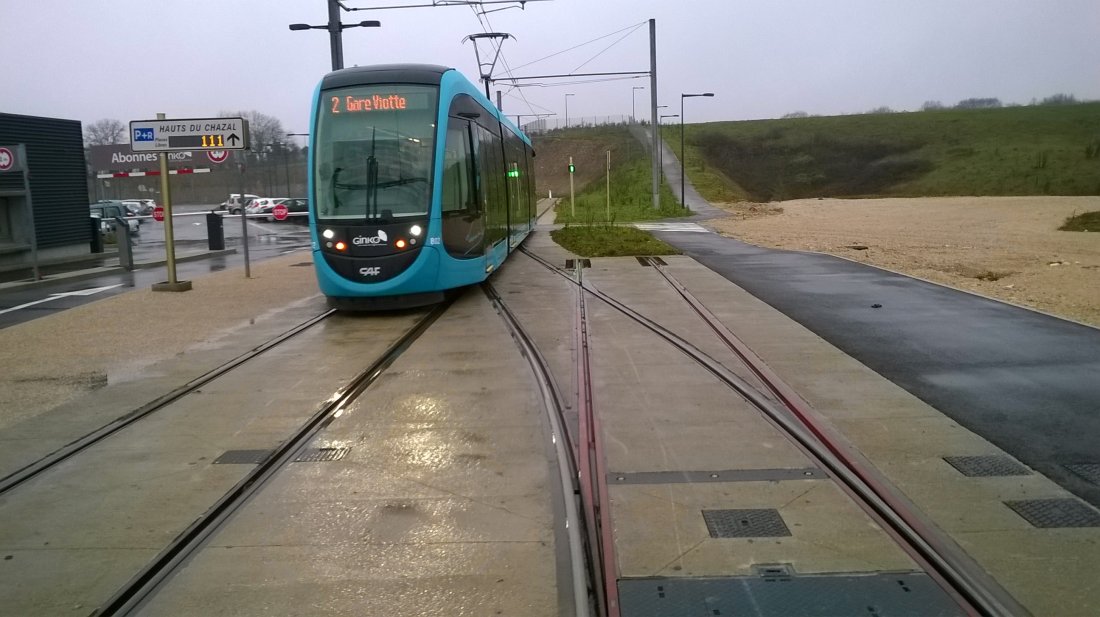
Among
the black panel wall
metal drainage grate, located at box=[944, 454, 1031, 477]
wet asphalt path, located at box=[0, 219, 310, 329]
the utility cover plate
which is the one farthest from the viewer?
the black panel wall

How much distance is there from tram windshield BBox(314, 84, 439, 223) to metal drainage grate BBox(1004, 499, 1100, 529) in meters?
9.18

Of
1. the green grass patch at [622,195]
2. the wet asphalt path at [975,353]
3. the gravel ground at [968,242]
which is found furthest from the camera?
the green grass patch at [622,195]

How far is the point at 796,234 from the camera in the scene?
30.8 meters

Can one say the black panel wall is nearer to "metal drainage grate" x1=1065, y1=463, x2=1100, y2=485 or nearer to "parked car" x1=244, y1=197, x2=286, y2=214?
"metal drainage grate" x1=1065, y1=463, x2=1100, y2=485

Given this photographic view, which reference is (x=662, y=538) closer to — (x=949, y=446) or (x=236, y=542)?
(x=236, y=542)

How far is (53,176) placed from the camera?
84.5 ft

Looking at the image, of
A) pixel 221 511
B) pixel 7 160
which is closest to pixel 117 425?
pixel 221 511

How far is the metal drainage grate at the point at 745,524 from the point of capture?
15.6 feet

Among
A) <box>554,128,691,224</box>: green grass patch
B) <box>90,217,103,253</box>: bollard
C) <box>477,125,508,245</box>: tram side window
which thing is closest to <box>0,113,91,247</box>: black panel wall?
<box>90,217,103,253</box>: bollard

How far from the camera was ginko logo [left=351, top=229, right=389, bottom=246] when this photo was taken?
12478mm

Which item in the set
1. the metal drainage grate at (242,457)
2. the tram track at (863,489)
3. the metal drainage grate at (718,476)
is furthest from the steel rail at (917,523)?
the metal drainage grate at (242,457)

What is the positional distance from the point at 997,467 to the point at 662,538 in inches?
101

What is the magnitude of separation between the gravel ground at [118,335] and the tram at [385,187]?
1.85 meters

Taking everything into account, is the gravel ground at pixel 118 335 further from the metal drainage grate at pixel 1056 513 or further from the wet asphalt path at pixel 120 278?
the metal drainage grate at pixel 1056 513
